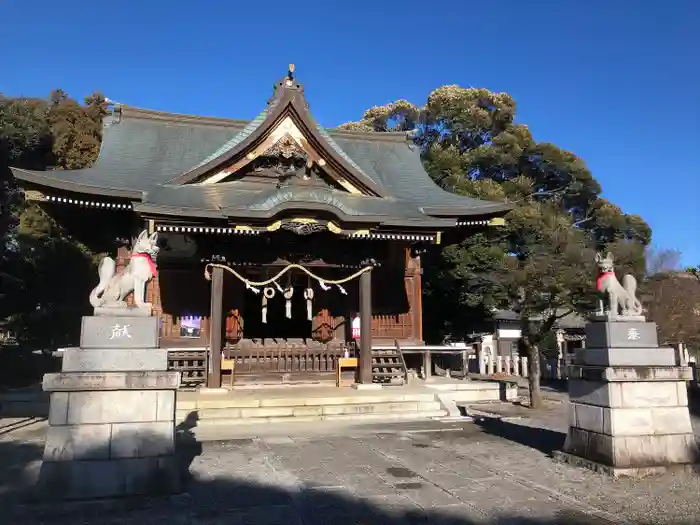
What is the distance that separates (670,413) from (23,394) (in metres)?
12.6

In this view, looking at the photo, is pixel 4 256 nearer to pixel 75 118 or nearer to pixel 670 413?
pixel 75 118

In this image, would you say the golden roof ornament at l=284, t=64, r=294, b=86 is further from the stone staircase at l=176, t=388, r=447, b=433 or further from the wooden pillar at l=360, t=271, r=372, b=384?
the stone staircase at l=176, t=388, r=447, b=433

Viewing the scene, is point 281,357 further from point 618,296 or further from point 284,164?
point 618,296

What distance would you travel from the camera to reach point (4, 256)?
19.4 meters

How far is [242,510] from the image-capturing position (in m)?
5.38

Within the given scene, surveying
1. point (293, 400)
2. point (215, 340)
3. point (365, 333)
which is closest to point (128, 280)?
point (293, 400)

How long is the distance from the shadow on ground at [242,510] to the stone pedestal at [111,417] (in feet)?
0.68

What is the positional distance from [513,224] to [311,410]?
16010 millimetres

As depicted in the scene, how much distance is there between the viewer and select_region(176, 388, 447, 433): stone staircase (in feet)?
35.2

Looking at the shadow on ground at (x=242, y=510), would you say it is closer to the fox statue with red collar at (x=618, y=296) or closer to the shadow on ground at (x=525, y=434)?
the fox statue with red collar at (x=618, y=296)

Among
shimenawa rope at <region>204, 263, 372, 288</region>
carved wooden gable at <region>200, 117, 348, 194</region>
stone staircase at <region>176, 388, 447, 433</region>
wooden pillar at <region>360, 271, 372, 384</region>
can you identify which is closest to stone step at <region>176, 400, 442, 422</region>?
stone staircase at <region>176, 388, 447, 433</region>

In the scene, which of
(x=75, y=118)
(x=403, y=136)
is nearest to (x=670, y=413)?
(x=403, y=136)

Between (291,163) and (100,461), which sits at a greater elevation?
(291,163)

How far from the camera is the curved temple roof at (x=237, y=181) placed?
1277 cm
